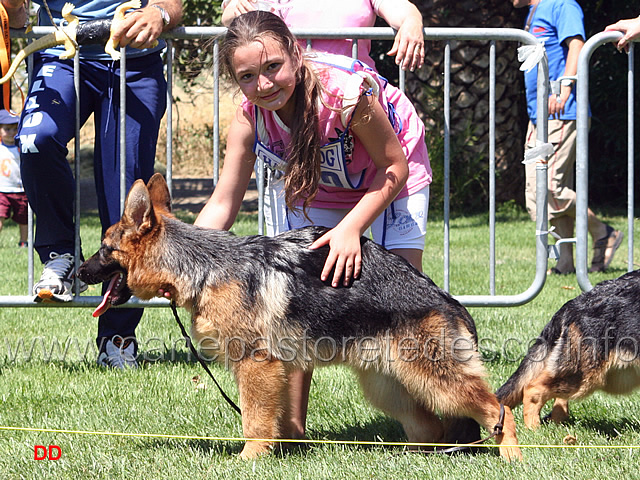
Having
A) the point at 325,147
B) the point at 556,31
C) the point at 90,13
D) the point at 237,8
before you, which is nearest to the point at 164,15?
the point at 90,13

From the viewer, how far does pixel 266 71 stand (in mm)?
3463

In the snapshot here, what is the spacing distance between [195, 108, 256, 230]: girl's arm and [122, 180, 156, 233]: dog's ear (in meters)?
0.51

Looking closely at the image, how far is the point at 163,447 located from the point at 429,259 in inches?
234

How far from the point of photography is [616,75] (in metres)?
13.8

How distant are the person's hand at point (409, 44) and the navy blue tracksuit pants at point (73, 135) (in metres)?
1.70

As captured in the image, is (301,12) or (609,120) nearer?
(301,12)

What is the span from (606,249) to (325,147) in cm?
547

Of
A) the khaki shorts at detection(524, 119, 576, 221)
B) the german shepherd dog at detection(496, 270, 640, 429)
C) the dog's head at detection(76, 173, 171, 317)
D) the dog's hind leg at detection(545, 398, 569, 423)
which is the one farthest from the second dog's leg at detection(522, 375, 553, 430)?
the khaki shorts at detection(524, 119, 576, 221)

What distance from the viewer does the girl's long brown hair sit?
3.47 meters

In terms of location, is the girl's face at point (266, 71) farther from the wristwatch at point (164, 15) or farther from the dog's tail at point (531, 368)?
the dog's tail at point (531, 368)

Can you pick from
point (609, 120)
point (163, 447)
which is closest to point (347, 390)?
point (163, 447)

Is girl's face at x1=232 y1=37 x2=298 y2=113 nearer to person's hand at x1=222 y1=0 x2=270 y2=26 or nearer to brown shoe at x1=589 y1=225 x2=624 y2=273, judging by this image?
person's hand at x1=222 y1=0 x2=270 y2=26

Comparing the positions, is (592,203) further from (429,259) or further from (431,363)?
(431,363)

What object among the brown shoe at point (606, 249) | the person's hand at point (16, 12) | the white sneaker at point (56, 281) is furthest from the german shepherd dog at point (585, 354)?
the brown shoe at point (606, 249)
